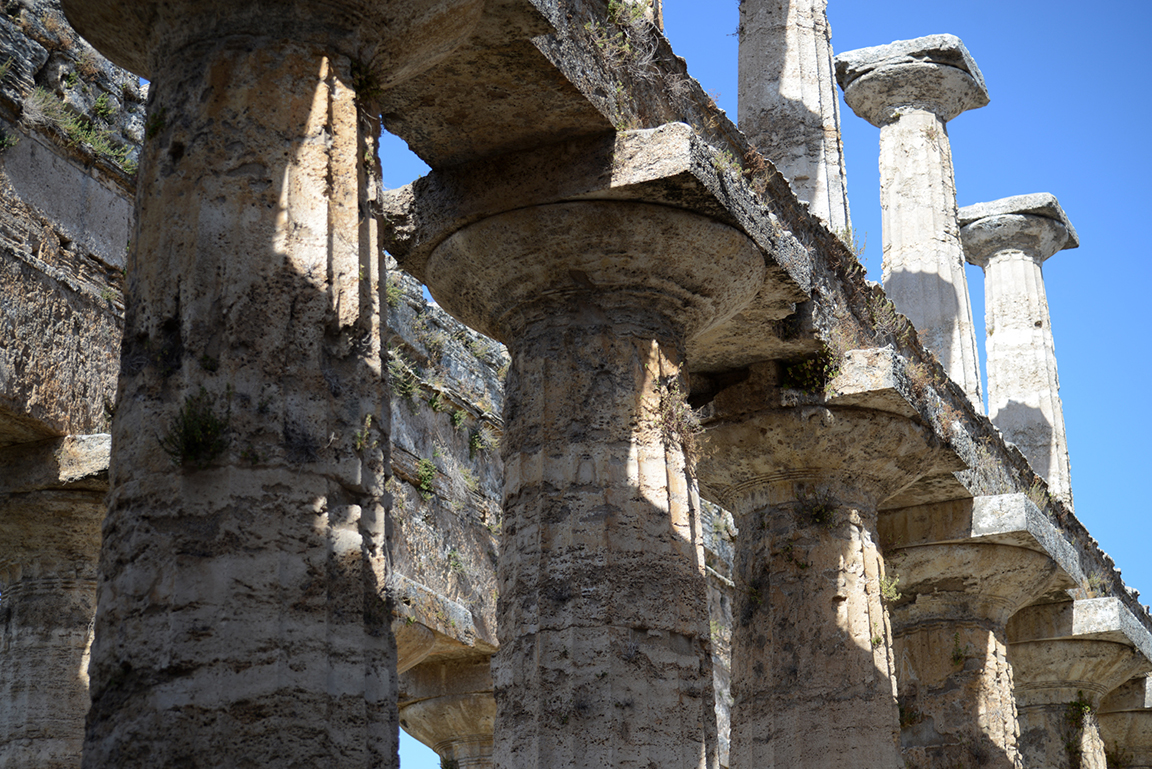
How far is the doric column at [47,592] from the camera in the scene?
27.1 ft

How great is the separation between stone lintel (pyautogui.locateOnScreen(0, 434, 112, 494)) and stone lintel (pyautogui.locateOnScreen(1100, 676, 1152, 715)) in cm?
1234

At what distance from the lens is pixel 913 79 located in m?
14.9

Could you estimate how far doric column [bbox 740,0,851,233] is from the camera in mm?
11047

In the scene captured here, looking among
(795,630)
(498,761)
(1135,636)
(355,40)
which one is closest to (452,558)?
(795,630)

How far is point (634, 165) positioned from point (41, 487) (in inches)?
163

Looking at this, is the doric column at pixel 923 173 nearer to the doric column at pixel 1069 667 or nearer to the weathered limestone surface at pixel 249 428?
the doric column at pixel 1069 667

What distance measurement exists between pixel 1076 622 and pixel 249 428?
35.9 feet

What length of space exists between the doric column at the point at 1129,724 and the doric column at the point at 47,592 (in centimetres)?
1209

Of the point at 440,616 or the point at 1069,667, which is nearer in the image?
the point at 440,616

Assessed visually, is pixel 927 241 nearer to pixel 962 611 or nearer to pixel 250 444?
pixel 962 611

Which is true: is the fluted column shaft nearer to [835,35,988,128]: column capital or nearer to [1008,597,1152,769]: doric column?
[835,35,988,128]: column capital

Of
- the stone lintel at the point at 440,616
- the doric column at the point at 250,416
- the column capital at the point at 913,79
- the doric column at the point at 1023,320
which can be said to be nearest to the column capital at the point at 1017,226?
the doric column at the point at 1023,320

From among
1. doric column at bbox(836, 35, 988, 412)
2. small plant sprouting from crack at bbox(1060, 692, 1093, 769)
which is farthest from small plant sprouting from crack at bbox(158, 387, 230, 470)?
small plant sprouting from crack at bbox(1060, 692, 1093, 769)

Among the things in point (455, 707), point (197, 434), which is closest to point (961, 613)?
point (455, 707)
